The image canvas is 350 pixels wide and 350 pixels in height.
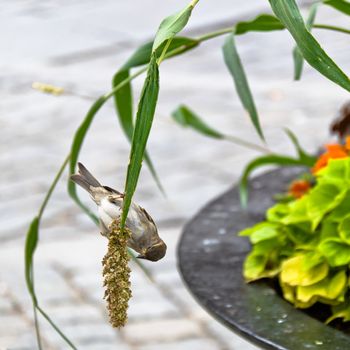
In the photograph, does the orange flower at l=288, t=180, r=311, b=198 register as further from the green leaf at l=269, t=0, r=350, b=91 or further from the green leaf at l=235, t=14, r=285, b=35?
the green leaf at l=269, t=0, r=350, b=91

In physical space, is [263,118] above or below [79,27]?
above

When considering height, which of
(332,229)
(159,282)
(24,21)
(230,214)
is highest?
(332,229)

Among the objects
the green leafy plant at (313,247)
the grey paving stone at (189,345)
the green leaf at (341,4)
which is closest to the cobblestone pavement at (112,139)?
the grey paving stone at (189,345)

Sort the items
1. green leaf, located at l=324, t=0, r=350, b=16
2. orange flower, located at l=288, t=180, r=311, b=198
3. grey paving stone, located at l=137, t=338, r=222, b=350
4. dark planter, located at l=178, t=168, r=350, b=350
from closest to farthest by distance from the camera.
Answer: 1. dark planter, located at l=178, t=168, r=350, b=350
2. green leaf, located at l=324, t=0, r=350, b=16
3. orange flower, located at l=288, t=180, r=311, b=198
4. grey paving stone, located at l=137, t=338, r=222, b=350

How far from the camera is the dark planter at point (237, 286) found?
4.76 feet

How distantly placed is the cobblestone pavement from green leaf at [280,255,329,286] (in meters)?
0.83

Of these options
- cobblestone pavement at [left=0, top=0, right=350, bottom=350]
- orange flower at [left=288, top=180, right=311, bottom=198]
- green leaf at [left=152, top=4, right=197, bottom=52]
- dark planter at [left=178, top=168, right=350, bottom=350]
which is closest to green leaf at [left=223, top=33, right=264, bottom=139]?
dark planter at [left=178, top=168, right=350, bottom=350]

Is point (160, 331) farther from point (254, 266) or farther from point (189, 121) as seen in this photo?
point (254, 266)

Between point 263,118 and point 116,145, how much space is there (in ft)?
2.49

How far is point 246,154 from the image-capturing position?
15.3ft

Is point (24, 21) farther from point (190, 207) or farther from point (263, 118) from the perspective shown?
point (190, 207)

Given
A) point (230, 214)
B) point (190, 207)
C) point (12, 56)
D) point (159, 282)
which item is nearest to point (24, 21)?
point (12, 56)

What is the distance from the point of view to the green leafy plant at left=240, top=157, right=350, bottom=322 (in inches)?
63.9

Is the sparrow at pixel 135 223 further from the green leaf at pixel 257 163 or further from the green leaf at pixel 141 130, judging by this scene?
the green leaf at pixel 257 163
